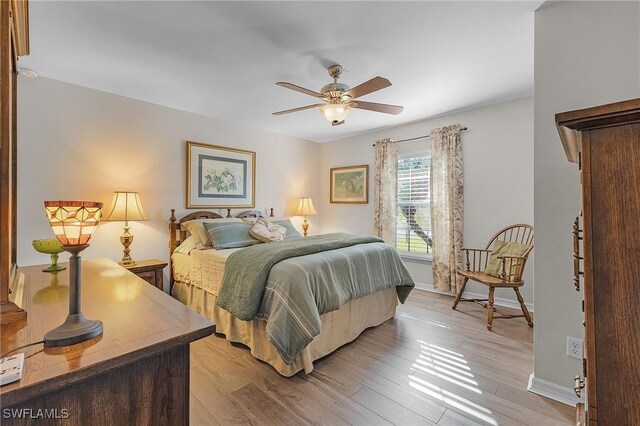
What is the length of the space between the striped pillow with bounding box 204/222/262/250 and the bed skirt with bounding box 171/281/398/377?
535 millimetres

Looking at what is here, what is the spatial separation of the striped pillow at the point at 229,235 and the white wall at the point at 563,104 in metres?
2.72

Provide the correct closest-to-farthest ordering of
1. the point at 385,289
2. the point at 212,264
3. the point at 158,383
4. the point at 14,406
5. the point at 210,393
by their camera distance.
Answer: the point at 14,406
the point at 158,383
the point at 210,393
the point at 212,264
the point at 385,289

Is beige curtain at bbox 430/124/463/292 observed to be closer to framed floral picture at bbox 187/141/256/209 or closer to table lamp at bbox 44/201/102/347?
framed floral picture at bbox 187/141/256/209

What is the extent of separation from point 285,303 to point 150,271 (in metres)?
1.82

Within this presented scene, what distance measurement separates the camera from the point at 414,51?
87.1 inches

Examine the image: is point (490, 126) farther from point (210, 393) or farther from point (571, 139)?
point (210, 393)

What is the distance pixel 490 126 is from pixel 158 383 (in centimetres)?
401

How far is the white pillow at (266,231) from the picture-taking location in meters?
3.32

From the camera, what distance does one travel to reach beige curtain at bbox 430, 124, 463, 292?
11.7 feet

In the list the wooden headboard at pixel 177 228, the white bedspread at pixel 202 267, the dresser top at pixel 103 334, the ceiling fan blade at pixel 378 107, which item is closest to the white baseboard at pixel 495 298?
the ceiling fan blade at pixel 378 107

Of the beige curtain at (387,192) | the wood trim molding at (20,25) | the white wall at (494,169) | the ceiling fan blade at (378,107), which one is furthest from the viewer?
the beige curtain at (387,192)

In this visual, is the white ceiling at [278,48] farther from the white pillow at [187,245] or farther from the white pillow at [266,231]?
the white pillow at [187,245]

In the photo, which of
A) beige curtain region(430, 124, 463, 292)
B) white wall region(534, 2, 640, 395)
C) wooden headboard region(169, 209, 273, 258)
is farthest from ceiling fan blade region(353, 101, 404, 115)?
wooden headboard region(169, 209, 273, 258)

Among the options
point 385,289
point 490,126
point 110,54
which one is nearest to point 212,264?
point 385,289
